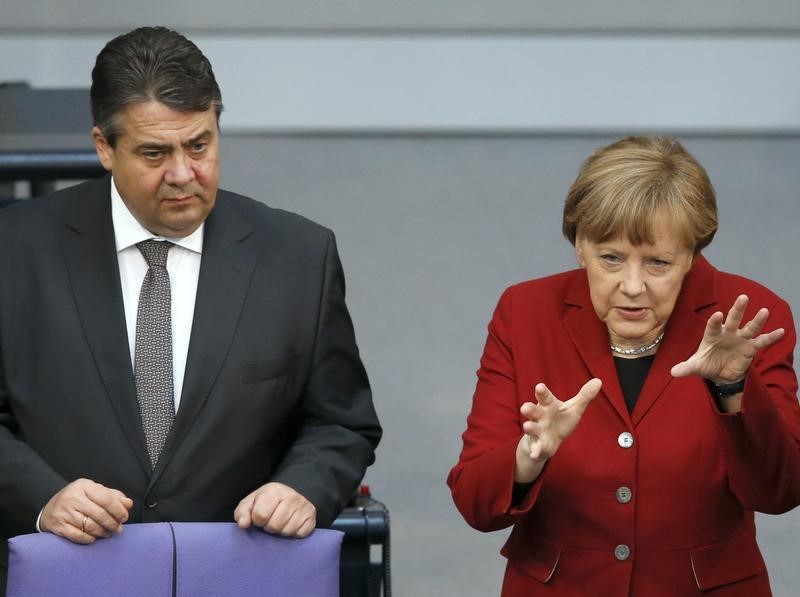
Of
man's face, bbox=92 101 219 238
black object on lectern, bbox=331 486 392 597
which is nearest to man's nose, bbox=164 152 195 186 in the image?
man's face, bbox=92 101 219 238

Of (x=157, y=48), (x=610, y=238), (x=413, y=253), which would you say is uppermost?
(x=157, y=48)

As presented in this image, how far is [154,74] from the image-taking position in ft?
7.95

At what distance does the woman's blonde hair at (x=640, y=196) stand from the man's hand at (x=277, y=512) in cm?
62

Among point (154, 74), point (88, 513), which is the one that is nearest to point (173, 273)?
point (154, 74)

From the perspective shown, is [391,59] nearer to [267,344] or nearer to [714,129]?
[714,129]

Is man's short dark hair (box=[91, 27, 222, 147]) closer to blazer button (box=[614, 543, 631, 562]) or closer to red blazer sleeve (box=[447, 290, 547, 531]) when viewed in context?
red blazer sleeve (box=[447, 290, 547, 531])

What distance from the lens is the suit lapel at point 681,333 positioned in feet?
8.09

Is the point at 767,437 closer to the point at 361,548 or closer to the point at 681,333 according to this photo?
the point at 681,333

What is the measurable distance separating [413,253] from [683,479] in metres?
5.01

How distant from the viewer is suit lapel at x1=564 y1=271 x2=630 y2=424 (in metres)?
2.47

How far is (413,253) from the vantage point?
7387mm

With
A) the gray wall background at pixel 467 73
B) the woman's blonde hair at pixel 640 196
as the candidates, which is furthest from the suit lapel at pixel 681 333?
the gray wall background at pixel 467 73

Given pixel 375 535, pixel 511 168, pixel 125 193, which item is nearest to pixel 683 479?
pixel 375 535

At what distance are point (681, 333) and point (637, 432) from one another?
7.6 inches
